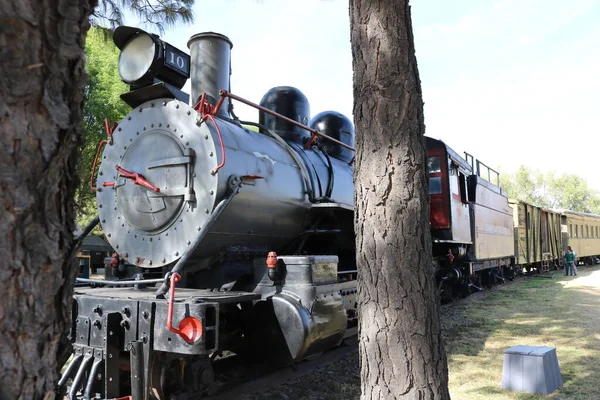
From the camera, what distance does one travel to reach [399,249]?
2.67m

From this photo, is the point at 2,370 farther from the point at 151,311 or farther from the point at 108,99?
the point at 108,99

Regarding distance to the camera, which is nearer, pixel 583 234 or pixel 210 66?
pixel 210 66

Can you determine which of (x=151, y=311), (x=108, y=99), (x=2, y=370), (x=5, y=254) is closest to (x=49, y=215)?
(x=5, y=254)

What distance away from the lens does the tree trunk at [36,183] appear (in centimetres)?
98

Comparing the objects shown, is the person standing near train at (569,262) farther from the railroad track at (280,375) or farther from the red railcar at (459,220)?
the railroad track at (280,375)

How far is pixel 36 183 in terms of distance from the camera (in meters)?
1.01

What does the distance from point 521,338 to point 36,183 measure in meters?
6.61

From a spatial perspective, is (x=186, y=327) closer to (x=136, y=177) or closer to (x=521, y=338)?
(x=136, y=177)

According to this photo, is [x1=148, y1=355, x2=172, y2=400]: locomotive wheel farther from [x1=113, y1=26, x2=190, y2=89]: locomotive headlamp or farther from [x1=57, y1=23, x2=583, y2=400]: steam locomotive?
[x1=113, y1=26, x2=190, y2=89]: locomotive headlamp

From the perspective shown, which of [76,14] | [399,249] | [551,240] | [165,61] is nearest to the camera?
[76,14]

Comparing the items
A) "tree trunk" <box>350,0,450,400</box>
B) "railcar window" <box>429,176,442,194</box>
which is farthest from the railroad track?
"railcar window" <box>429,176,442,194</box>

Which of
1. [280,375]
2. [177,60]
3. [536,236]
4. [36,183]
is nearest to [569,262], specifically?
[536,236]

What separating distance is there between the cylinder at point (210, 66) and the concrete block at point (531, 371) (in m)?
3.47

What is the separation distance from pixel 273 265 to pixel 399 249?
138 centimetres
